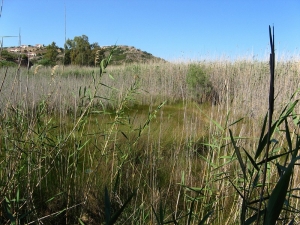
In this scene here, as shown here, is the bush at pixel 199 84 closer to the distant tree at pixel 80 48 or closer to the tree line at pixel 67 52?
the distant tree at pixel 80 48

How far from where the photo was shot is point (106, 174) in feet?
7.64

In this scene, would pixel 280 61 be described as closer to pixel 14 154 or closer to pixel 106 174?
pixel 106 174

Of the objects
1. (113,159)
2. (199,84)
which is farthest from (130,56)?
(113,159)

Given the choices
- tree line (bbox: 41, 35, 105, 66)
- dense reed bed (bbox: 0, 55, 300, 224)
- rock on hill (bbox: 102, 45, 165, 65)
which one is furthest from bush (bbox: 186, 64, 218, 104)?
tree line (bbox: 41, 35, 105, 66)

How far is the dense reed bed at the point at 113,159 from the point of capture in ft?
4.35

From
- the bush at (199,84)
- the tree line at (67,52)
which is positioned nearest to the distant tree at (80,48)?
the tree line at (67,52)

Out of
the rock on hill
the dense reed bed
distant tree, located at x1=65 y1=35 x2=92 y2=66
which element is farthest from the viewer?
distant tree, located at x1=65 y1=35 x2=92 y2=66

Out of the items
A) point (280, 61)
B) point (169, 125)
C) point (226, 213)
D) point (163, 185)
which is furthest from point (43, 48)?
point (280, 61)

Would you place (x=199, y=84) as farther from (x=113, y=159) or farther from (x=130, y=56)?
(x=130, y=56)

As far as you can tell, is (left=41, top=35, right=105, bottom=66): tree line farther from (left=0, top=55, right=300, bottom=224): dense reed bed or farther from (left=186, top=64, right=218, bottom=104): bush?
(left=186, top=64, right=218, bottom=104): bush

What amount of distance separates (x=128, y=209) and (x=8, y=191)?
2.49 feet

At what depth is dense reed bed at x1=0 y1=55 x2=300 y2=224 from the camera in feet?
4.35

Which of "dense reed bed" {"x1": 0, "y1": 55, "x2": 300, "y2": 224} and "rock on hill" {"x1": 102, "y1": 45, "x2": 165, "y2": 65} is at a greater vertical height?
"rock on hill" {"x1": 102, "y1": 45, "x2": 165, "y2": 65}

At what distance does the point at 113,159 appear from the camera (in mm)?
1660
